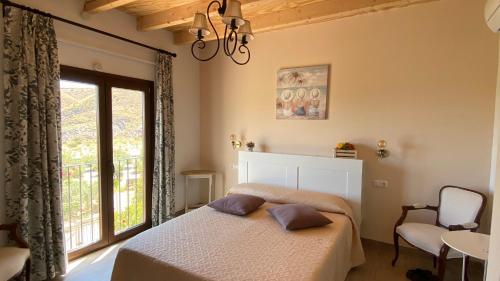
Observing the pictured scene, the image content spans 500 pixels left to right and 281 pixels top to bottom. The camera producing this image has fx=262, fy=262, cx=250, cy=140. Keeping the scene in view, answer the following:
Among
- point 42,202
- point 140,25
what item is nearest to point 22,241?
point 42,202

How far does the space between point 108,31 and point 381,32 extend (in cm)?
319

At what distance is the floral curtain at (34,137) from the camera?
2254 mm

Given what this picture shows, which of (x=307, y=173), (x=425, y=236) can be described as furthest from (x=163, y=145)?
(x=425, y=236)

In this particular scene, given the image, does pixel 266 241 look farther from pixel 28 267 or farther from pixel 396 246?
pixel 28 267

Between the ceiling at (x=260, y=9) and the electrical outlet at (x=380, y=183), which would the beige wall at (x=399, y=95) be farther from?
the ceiling at (x=260, y=9)

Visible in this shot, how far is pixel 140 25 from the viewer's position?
3355mm

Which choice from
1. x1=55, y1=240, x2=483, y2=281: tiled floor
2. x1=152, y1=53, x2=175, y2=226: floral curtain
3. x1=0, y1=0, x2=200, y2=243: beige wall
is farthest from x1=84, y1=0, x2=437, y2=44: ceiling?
x1=55, y1=240, x2=483, y2=281: tiled floor

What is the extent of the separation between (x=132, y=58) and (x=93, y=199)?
1786 mm

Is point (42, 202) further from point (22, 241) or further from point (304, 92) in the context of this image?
point (304, 92)

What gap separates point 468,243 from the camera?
6.56 feet

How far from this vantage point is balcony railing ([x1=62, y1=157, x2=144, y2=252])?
114 inches

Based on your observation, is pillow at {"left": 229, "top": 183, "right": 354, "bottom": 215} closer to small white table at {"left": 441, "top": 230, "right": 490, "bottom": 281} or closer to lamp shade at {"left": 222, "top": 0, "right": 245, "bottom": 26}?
small white table at {"left": 441, "top": 230, "right": 490, "bottom": 281}

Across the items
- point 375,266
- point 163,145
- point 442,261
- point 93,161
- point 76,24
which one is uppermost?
point 76,24

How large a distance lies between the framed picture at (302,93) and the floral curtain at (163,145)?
5.06 ft
